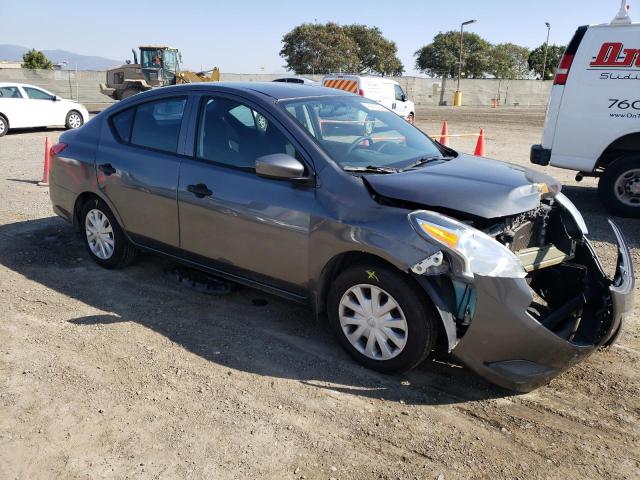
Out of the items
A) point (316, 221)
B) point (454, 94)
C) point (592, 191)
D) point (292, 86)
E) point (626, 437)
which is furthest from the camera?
point (454, 94)

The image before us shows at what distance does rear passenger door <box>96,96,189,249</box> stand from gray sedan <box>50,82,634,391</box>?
0.05 ft

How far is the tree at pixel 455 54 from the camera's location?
84.4 m

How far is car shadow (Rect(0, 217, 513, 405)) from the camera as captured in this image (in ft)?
11.3

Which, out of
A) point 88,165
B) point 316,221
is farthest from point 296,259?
point 88,165

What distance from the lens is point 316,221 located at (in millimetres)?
3594

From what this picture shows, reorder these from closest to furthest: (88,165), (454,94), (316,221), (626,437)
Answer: (626,437), (316,221), (88,165), (454,94)

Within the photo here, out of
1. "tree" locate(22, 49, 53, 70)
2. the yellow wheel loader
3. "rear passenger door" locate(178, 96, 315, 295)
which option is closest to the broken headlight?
"rear passenger door" locate(178, 96, 315, 295)

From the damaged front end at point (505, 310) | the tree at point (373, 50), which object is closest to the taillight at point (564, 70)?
the damaged front end at point (505, 310)

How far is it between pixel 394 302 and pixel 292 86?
7.12 feet

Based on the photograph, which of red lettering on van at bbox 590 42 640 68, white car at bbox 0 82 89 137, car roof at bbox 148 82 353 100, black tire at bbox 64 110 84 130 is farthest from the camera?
black tire at bbox 64 110 84 130

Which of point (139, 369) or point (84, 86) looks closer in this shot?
point (139, 369)

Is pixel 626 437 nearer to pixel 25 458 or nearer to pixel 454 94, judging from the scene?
pixel 25 458

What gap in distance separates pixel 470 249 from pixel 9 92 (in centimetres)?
1751

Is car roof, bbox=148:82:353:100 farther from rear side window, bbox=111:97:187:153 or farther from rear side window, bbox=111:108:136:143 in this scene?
rear side window, bbox=111:108:136:143
